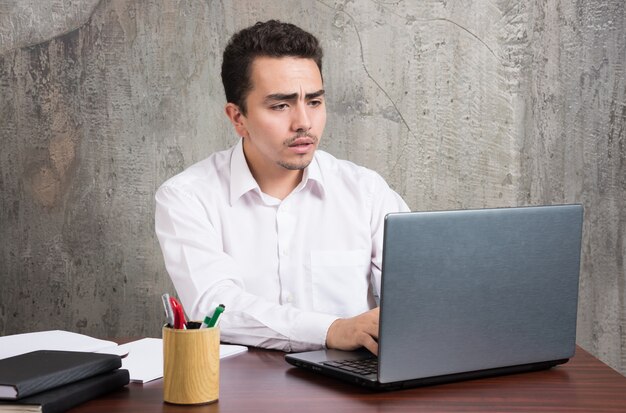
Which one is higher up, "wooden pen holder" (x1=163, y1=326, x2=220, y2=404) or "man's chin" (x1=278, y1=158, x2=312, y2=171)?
"man's chin" (x1=278, y1=158, x2=312, y2=171)

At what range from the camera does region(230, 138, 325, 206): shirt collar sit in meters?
2.31

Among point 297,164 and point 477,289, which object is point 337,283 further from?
point 477,289

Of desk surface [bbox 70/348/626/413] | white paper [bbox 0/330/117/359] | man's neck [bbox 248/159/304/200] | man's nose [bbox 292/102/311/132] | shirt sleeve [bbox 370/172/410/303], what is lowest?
desk surface [bbox 70/348/626/413]

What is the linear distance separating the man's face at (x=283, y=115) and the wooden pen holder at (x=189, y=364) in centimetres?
102

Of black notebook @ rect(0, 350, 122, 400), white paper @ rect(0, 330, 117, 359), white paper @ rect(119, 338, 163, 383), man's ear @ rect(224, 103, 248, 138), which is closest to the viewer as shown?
black notebook @ rect(0, 350, 122, 400)

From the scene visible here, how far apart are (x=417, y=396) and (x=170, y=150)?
6.37ft

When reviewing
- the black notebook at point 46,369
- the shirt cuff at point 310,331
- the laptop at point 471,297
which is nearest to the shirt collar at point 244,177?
the shirt cuff at point 310,331

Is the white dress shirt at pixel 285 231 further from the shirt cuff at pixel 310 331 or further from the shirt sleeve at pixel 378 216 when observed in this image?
the shirt cuff at pixel 310 331

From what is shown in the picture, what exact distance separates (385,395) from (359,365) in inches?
5.3

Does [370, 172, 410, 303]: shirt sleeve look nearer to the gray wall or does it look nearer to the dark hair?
the dark hair

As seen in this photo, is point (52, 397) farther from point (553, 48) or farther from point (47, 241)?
point (553, 48)

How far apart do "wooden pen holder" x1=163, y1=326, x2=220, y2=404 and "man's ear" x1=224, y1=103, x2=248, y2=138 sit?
3.89 feet

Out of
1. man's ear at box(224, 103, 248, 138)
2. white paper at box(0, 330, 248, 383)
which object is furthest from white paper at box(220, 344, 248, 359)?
man's ear at box(224, 103, 248, 138)

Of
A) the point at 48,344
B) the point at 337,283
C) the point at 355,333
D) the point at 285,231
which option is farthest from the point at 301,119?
the point at 48,344
